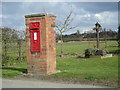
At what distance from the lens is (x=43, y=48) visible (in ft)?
28.7

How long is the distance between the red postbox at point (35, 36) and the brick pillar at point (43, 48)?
0.13 m

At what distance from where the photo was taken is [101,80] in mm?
7230

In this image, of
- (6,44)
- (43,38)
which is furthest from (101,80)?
(6,44)

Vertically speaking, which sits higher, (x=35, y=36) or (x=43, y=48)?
(x=35, y=36)

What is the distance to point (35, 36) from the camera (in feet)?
29.2

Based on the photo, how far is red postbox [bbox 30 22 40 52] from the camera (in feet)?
28.9

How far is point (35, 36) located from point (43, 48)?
0.63 metres

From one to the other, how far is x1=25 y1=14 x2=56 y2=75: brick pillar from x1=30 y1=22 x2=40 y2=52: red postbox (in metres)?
0.13

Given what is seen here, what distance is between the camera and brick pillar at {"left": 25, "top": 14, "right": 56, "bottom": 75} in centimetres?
870

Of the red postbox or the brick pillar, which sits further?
the red postbox

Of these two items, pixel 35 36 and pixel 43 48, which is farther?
pixel 35 36

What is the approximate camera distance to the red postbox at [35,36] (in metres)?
8.81

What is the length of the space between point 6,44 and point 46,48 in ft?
20.3

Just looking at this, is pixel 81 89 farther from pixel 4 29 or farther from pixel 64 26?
pixel 64 26
